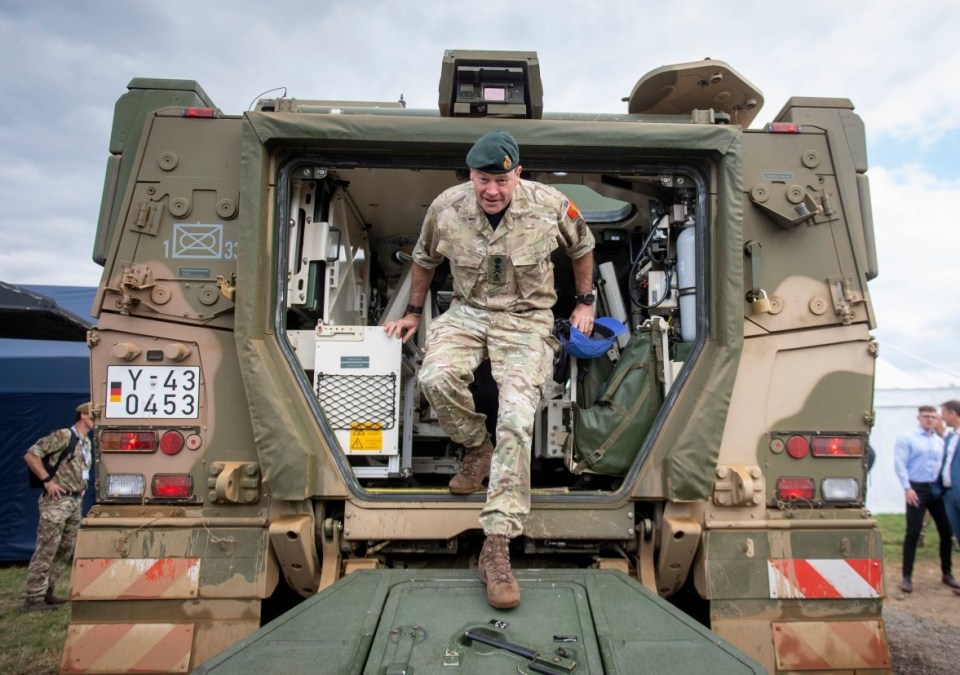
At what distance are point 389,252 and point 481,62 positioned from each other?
215cm

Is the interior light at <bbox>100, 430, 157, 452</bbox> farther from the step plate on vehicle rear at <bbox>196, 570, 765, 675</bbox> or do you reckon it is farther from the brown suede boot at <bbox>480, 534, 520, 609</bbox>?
the brown suede boot at <bbox>480, 534, 520, 609</bbox>

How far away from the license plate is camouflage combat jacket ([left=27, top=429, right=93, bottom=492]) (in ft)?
14.3

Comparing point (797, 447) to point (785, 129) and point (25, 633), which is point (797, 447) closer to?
point (785, 129)

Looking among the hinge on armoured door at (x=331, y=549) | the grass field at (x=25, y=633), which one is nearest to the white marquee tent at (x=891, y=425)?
the grass field at (x=25, y=633)

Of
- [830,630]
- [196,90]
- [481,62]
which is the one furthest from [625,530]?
[196,90]

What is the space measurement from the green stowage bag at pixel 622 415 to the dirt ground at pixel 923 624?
94.8 inches

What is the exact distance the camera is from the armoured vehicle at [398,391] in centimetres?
283

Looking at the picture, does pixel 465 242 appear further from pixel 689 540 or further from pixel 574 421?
pixel 689 540

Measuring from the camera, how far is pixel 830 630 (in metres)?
2.85

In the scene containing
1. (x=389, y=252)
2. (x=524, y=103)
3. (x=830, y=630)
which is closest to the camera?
(x=830, y=630)

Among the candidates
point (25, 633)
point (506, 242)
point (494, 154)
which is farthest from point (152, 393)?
point (25, 633)

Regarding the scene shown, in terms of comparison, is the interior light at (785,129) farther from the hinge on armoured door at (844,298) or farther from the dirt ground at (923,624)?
the dirt ground at (923,624)

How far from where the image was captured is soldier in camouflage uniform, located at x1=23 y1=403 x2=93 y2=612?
6004 mm

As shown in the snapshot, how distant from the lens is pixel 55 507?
6.50 m
